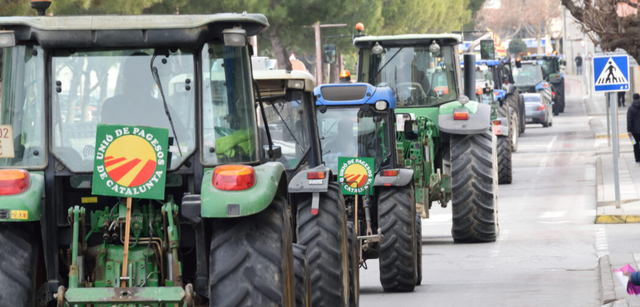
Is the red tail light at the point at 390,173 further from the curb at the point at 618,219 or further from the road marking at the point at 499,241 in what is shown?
the curb at the point at 618,219

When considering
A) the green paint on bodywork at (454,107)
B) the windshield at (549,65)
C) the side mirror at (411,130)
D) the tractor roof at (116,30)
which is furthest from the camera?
the windshield at (549,65)

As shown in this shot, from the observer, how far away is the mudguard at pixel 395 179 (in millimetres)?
12414

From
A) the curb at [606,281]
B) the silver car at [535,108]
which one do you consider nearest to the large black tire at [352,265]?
the curb at [606,281]

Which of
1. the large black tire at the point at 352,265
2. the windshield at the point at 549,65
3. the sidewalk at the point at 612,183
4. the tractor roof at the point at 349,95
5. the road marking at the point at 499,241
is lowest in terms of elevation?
the road marking at the point at 499,241

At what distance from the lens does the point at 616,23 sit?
25.7 metres

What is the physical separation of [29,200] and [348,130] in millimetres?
6743

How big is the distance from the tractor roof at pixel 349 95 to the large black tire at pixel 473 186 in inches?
138

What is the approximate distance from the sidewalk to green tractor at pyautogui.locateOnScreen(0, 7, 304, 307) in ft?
43.7

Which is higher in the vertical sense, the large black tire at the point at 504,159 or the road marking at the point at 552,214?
the large black tire at the point at 504,159

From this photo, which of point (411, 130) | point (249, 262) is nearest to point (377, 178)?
point (411, 130)

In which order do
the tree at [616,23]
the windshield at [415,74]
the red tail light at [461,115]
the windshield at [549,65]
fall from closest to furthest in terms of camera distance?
the red tail light at [461,115] < the windshield at [415,74] < the tree at [616,23] < the windshield at [549,65]

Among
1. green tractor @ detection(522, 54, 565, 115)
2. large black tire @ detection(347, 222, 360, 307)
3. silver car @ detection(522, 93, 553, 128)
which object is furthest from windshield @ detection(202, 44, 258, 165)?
green tractor @ detection(522, 54, 565, 115)

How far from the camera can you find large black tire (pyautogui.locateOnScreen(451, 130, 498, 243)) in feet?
53.8

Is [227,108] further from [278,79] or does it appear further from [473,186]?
[473,186]
